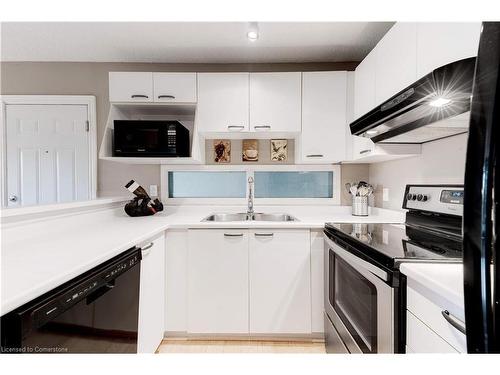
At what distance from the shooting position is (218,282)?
1.80 metres

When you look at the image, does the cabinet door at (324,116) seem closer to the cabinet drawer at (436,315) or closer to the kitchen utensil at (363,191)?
the kitchen utensil at (363,191)

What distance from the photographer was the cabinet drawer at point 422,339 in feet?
2.43

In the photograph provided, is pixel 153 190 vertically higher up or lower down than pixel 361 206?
higher up

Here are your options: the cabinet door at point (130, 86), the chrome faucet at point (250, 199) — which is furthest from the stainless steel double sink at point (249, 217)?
the cabinet door at point (130, 86)

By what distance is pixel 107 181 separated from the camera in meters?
2.54

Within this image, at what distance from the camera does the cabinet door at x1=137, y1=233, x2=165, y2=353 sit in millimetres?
1466

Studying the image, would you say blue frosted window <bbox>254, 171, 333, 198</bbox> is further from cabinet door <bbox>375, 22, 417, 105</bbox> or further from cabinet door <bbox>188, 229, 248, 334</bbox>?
cabinet door <bbox>375, 22, 417, 105</bbox>

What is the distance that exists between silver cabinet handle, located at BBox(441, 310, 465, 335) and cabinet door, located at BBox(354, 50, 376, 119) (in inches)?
55.0

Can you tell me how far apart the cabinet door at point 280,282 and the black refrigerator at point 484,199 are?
1442 millimetres

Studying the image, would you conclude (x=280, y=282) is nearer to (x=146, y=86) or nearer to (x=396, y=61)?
(x=396, y=61)

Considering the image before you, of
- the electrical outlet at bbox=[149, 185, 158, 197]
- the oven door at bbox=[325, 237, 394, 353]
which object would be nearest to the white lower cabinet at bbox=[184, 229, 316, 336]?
the oven door at bbox=[325, 237, 394, 353]

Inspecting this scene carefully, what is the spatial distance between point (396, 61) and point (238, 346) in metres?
2.06

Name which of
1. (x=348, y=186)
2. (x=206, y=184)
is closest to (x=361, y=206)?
(x=348, y=186)

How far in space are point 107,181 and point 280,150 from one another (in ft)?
5.69
